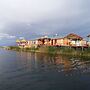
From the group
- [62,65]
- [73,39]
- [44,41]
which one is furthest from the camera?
[44,41]

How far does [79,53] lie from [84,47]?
5.52 meters

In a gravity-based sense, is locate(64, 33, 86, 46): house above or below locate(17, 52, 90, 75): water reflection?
above

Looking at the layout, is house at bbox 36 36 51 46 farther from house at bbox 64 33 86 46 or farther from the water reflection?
the water reflection

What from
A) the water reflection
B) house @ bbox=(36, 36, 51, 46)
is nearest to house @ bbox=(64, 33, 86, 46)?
house @ bbox=(36, 36, 51, 46)

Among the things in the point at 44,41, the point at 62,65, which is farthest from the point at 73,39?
the point at 62,65

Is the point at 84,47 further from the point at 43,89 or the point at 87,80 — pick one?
the point at 43,89

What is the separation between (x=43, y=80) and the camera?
3198cm

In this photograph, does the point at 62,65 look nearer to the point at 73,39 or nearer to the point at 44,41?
the point at 73,39

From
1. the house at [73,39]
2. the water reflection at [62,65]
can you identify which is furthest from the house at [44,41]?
the water reflection at [62,65]

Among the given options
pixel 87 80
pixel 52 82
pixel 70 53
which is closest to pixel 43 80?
pixel 52 82

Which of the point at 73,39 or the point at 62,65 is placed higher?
the point at 73,39

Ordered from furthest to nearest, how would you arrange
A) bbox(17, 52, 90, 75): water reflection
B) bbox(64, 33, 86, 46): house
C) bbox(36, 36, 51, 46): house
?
1. bbox(36, 36, 51, 46): house
2. bbox(64, 33, 86, 46): house
3. bbox(17, 52, 90, 75): water reflection

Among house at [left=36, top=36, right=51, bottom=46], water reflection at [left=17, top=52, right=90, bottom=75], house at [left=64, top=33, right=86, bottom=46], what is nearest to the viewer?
water reflection at [left=17, top=52, right=90, bottom=75]

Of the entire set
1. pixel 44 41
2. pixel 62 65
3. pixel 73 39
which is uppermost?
pixel 44 41
